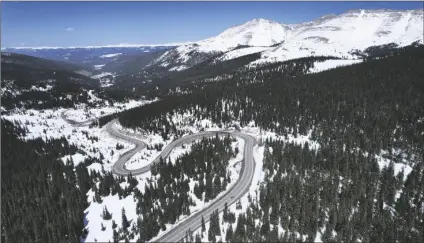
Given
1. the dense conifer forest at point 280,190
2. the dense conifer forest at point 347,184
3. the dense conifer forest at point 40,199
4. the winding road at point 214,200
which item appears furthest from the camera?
the dense conifer forest at point 40,199

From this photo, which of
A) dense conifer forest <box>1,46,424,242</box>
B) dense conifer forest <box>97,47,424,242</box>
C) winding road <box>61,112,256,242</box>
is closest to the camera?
winding road <box>61,112,256,242</box>

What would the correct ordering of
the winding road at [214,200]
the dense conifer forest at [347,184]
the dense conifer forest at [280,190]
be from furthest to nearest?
the dense conifer forest at [347,184]
the dense conifer forest at [280,190]
the winding road at [214,200]

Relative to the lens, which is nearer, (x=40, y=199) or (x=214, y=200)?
(x=214, y=200)

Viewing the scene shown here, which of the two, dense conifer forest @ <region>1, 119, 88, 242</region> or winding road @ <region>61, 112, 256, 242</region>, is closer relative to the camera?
winding road @ <region>61, 112, 256, 242</region>

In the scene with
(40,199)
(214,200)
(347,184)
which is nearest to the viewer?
(214,200)

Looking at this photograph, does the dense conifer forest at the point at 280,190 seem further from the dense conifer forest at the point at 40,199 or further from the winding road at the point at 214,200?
the winding road at the point at 214,200

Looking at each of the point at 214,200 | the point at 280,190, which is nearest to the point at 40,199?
the point at 214,200

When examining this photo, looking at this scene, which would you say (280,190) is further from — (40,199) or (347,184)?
(40,199)

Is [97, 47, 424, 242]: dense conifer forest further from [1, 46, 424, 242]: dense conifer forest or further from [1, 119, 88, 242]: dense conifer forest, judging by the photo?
[1, 119, 88, 242]: dense conifer forest

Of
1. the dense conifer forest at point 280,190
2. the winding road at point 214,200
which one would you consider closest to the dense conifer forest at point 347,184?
the dense conifer forest at point 280,190

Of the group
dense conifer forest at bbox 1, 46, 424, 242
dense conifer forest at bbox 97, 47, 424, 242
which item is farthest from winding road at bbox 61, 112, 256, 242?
dense conifer forest at bbox 97, 47, 424, 242

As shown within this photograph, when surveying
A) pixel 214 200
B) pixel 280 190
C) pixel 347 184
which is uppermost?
pixel 280 190
